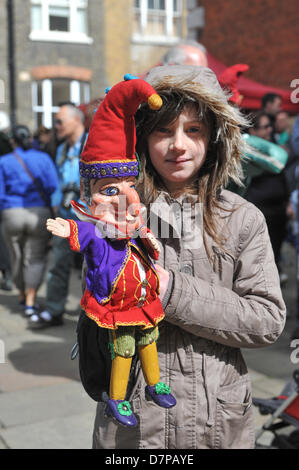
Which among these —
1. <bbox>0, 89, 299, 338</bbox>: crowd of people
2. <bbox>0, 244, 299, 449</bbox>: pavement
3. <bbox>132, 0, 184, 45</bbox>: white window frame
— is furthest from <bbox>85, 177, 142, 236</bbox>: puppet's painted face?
<bbox>132, 0, 184, 45</bbox>: white window frame

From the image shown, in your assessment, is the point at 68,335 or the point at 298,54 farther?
the point at 298,54

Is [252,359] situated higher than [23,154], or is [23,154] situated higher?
[23,154]

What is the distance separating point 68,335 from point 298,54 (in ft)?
27.9

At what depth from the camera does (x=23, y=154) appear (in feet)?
19.1

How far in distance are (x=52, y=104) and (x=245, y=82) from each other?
9190 millimetres

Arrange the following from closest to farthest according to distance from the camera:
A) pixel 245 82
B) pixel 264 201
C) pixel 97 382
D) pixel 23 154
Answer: pixel 97 382
pixel 264 201
pixel 23 154
pixel 245 82

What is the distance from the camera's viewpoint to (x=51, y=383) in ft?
13.9

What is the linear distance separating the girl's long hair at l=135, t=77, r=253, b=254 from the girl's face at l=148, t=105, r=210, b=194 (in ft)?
0.07

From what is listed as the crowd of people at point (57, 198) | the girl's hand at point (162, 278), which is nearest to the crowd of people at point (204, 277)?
the girl's hand at point (162, 278)

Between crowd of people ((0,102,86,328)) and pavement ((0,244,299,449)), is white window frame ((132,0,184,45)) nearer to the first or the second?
crowd of people ((0,102,86,328))
